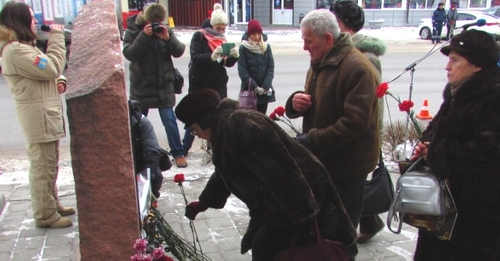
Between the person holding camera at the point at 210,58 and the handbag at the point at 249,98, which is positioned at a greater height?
the person holding camera at the point at 210,58

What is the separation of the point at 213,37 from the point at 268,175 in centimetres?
383

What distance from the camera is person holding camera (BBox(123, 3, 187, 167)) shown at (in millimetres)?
5301

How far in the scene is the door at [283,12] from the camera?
97.1 feet

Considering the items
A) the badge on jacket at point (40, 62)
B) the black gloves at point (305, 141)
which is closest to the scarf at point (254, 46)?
the badge on jacket at point (40, 62)

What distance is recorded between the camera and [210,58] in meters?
5.73

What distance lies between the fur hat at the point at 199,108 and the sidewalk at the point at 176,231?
1.57 meters

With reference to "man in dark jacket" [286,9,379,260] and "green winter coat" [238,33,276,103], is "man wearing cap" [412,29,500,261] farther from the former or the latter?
"green winter coat" [238,33,276,103]

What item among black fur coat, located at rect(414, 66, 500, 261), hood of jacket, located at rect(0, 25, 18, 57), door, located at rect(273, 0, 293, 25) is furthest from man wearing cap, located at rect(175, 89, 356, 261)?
door, located at rect(273, 0, 293, 25)

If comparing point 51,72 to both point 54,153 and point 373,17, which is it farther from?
point 373,17

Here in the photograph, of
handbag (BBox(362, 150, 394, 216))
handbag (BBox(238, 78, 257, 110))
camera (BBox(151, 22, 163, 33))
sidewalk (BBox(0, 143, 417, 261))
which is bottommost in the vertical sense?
sidewalk (BBox(0, 143, 417, 261))

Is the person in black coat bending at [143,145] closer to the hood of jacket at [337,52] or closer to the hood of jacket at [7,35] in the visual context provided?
the hood of jacket at [7,35]

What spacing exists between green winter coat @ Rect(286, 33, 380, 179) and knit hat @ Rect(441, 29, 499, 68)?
51cm

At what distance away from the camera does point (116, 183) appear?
2.67m

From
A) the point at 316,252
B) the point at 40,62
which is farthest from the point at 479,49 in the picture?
the point at 40,62
